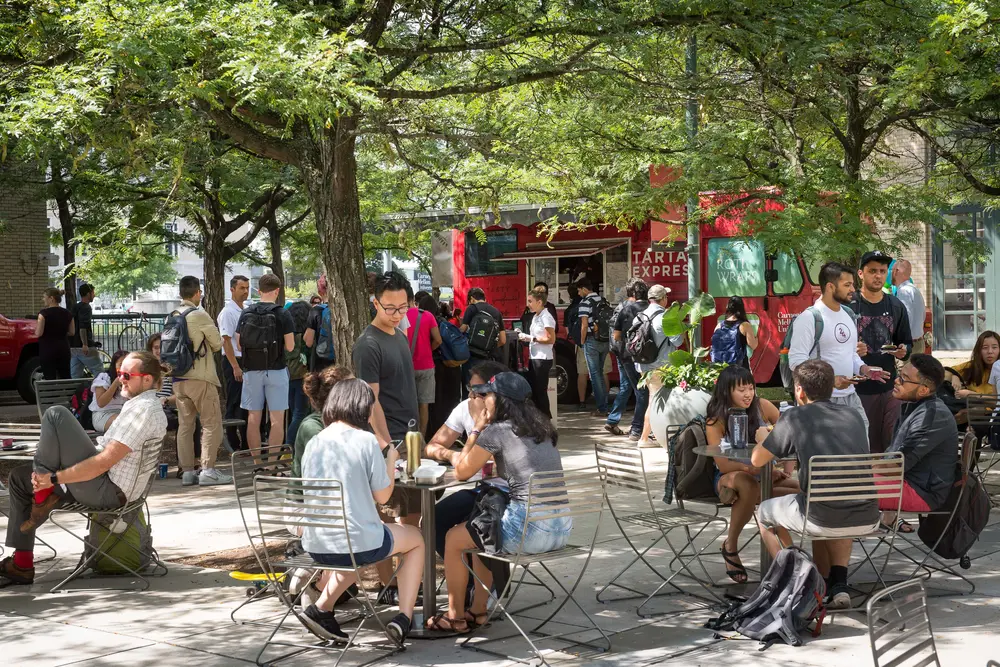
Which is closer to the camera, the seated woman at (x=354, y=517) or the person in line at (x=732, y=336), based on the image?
the seated woman at (x=354, y=517)

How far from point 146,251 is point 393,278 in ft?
44.4

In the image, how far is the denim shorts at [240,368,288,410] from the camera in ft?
35.4

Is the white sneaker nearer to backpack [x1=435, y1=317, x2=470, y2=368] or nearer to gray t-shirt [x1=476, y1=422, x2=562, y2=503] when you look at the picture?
backpack [x1=435, y1=317, x2=470, y2=368]

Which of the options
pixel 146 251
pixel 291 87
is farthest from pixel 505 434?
pixel 146 251

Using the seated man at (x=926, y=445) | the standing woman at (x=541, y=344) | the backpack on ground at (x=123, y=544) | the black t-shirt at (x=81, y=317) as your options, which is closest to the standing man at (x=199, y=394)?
the backpack on ground at (x=123, y=544)

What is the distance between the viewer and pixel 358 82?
7.39 meters

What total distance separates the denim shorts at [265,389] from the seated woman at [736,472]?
198 inches

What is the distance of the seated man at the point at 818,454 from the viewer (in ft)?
19.6

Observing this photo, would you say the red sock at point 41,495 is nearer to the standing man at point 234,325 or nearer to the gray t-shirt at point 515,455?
the gray t-shirt at point 515,455

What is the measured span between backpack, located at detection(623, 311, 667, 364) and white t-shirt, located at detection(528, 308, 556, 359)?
3.62 feet

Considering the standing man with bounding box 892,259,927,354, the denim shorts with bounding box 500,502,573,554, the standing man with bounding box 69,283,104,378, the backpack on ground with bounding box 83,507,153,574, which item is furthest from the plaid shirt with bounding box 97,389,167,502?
the standing man with bounding box 69,283,104,378

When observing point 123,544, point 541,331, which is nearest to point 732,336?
point 541,331

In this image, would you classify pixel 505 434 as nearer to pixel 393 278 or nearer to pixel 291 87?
pixel 393 278

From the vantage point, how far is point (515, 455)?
5801 millimetres
